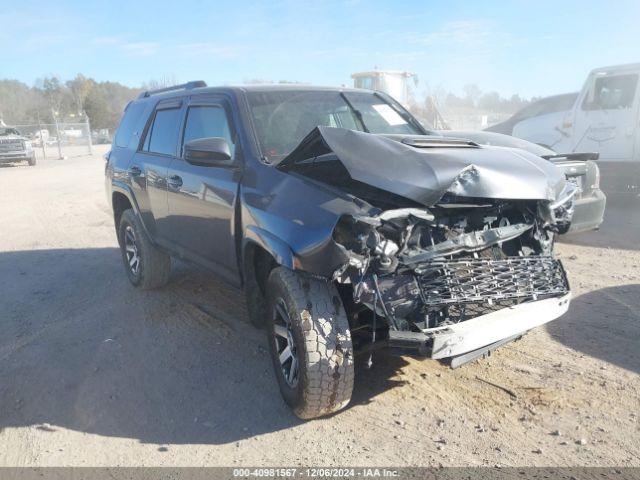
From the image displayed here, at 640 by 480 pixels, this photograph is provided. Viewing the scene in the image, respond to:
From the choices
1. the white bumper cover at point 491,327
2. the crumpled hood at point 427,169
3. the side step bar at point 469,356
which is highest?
the crumpled hood at point 427,169

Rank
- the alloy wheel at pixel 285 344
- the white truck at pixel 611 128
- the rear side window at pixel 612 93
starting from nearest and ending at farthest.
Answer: the alloy wheel at pixel 285 344
the white truck at pixel 611 128
the rear side window at pixel 612 93

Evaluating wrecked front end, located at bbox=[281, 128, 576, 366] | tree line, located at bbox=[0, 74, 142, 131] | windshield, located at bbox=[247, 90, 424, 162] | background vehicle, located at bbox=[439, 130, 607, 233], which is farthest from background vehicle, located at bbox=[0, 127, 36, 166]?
tree line, located at bbox=[0, 74, 142, 131]

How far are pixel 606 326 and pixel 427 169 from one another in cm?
245

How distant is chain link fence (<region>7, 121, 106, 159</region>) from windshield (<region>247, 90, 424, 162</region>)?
97.8 feet

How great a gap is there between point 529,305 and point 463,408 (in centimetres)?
76

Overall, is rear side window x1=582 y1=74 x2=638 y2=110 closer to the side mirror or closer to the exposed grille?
the exposed grille

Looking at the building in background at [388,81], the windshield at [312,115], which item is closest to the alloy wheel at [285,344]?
the windshield at [312,115]

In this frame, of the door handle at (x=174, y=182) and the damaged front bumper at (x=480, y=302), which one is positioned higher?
the door handle at (x=174, y=182)

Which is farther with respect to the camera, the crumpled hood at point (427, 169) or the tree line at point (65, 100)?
the tree line at point (65, 100)

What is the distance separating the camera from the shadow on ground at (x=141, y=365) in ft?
11.0

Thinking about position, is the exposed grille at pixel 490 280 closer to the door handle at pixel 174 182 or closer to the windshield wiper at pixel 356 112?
the windshield wiper at pixel 356 112

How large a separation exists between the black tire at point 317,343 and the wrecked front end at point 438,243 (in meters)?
0.21

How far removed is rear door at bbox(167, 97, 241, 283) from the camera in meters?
3.87

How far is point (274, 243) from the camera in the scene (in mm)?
3121
